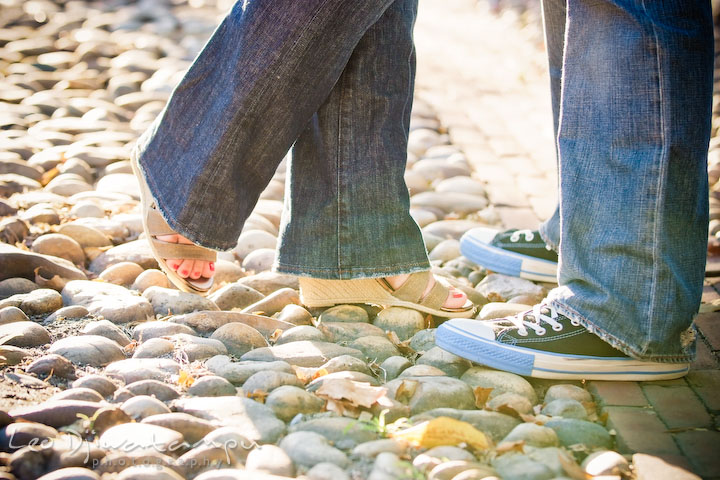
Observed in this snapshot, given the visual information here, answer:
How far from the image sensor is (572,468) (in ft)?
3.73

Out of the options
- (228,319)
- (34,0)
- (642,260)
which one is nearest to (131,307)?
(228,319)

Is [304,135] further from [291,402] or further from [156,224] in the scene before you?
[291,402]

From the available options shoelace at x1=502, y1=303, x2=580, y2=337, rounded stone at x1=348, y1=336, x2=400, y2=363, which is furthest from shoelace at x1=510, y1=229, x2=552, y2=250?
rounded stone at x1=348, y1=336, x2=400, y2=363

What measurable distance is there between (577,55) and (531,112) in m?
2.39

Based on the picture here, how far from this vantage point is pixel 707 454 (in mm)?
1226

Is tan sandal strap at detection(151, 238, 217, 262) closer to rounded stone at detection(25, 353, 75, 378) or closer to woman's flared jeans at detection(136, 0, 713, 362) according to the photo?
woman's flared jeans at detection(136, 0, 713, 362)

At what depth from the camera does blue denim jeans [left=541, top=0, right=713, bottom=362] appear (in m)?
1.34

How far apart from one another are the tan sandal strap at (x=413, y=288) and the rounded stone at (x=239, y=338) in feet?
1.18

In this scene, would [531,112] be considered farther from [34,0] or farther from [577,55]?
[34,0]

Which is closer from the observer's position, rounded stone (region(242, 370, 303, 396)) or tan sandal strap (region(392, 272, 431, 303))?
rounded stone (region(242, 370, 303, 396))

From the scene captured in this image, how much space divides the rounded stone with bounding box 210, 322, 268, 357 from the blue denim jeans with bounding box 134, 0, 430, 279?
0.17 metres

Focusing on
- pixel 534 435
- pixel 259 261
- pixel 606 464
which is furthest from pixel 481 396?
pixel 259 261

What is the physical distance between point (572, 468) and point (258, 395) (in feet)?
1.85

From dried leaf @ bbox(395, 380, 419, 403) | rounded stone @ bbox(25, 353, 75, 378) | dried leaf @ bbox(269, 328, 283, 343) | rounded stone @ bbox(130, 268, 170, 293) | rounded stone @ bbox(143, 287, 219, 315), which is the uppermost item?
rounded stone @ bbox(130, 268, 170, 293)
